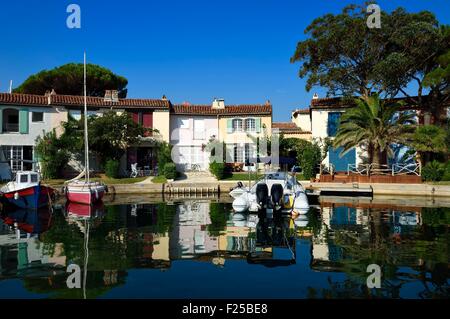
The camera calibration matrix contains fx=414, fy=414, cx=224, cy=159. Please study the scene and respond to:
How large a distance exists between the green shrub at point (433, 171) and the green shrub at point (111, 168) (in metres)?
26.1

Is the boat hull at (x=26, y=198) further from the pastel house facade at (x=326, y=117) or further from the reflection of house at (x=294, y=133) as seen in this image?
the reflection of house at (x=294, y=133)

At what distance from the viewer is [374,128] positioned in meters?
34.1

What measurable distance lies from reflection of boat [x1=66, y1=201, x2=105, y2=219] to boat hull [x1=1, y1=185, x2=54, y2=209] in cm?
179


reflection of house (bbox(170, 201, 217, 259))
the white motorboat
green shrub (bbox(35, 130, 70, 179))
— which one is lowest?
reflection of house (bbox(170, 201, 217, 259))

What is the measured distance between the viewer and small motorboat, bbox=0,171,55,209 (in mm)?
24906

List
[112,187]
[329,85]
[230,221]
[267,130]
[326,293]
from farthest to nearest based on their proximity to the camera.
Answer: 1. [267,130]
2. [329,85]
3. [112,187]
4. [230,221]
5. [326,293]

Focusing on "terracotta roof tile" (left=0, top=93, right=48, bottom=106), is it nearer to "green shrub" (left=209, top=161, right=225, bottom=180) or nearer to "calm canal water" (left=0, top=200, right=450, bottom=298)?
"green shrub" (left=209, top=161, right=225, bottom=180)

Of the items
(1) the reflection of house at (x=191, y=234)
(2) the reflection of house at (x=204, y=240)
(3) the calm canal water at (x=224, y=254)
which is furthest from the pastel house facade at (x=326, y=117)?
(2) the reflection of house at (x=204, y=240)

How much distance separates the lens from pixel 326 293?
10445 millimetres

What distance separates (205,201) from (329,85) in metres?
16.7

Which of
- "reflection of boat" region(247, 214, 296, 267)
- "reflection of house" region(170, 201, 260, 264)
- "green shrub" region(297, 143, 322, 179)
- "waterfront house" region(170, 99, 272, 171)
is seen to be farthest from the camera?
"waterfront house" region(170, 99, 272, 171)

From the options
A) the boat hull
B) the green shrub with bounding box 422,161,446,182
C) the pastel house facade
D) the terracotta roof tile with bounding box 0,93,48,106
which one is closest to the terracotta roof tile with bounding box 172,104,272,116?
the pastel house facade
